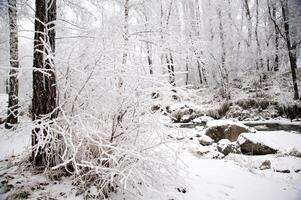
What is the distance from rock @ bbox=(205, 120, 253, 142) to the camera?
8.70 m

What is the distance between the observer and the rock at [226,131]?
8703mm

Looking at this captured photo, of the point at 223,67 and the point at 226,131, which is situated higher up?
the point at 223,67

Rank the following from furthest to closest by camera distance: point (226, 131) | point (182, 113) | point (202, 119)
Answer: point (182, 113) < point (202, 119) < point (226, 131)

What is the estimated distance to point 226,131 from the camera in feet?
28.8

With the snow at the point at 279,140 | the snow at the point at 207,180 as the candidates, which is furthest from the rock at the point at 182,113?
the snow at the point at 207,180

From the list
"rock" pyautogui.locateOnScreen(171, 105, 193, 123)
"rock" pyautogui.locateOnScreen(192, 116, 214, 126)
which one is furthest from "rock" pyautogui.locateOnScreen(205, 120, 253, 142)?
"rock" pyautogui.locateOnScreen(171, 105, 193, 123)

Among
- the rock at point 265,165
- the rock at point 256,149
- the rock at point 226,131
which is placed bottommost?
the rock at point 265,165

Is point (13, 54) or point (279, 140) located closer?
point (13, 54)

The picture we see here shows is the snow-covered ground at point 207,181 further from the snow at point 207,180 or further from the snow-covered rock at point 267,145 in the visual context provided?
the snow-covered rock at point 267,145

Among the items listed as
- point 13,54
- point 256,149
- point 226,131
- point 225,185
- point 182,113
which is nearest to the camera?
point 225,185

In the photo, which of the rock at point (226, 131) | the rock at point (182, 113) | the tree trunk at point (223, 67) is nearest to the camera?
the rock at point (226, 131)

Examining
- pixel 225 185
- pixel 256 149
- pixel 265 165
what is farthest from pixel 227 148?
pixel 225 185

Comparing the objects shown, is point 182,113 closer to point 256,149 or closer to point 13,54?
point 256,149

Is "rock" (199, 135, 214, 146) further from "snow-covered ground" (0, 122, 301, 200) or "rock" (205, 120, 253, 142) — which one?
"snow-covered ground" (0, 122, 301, 200)
